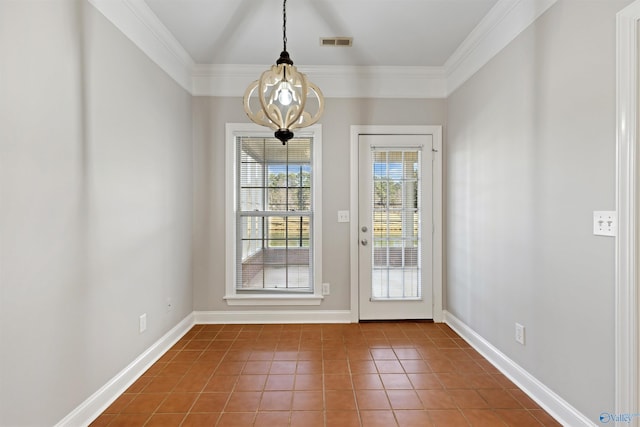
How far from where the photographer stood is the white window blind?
3400mm

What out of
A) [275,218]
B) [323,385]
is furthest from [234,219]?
[323,385]

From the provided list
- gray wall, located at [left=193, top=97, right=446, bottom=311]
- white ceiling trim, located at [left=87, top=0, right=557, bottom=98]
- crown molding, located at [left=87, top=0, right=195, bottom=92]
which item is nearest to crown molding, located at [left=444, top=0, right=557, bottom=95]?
white ceiling trim, located at [left=87, top=0, right=557, bottom=98]

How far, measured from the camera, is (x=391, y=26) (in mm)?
2551

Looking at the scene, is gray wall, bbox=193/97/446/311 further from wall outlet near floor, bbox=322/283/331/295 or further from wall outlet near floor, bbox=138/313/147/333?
wall outlet near floor, bbox=138/313/147/333

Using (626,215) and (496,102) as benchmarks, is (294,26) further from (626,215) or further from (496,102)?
(626,215)

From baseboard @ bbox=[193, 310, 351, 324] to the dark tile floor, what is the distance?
0.97ft

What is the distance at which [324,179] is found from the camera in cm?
334

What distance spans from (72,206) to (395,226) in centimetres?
272

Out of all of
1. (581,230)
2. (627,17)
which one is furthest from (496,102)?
(581,230)

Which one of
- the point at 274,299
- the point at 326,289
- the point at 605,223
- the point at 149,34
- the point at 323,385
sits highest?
the point at 149,34

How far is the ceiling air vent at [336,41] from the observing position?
2.71 meters

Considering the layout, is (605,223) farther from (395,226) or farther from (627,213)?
(395,226)

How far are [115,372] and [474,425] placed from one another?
2.20 meters

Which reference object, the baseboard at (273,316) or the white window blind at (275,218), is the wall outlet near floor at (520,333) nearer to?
the baseboard at (273,316)
